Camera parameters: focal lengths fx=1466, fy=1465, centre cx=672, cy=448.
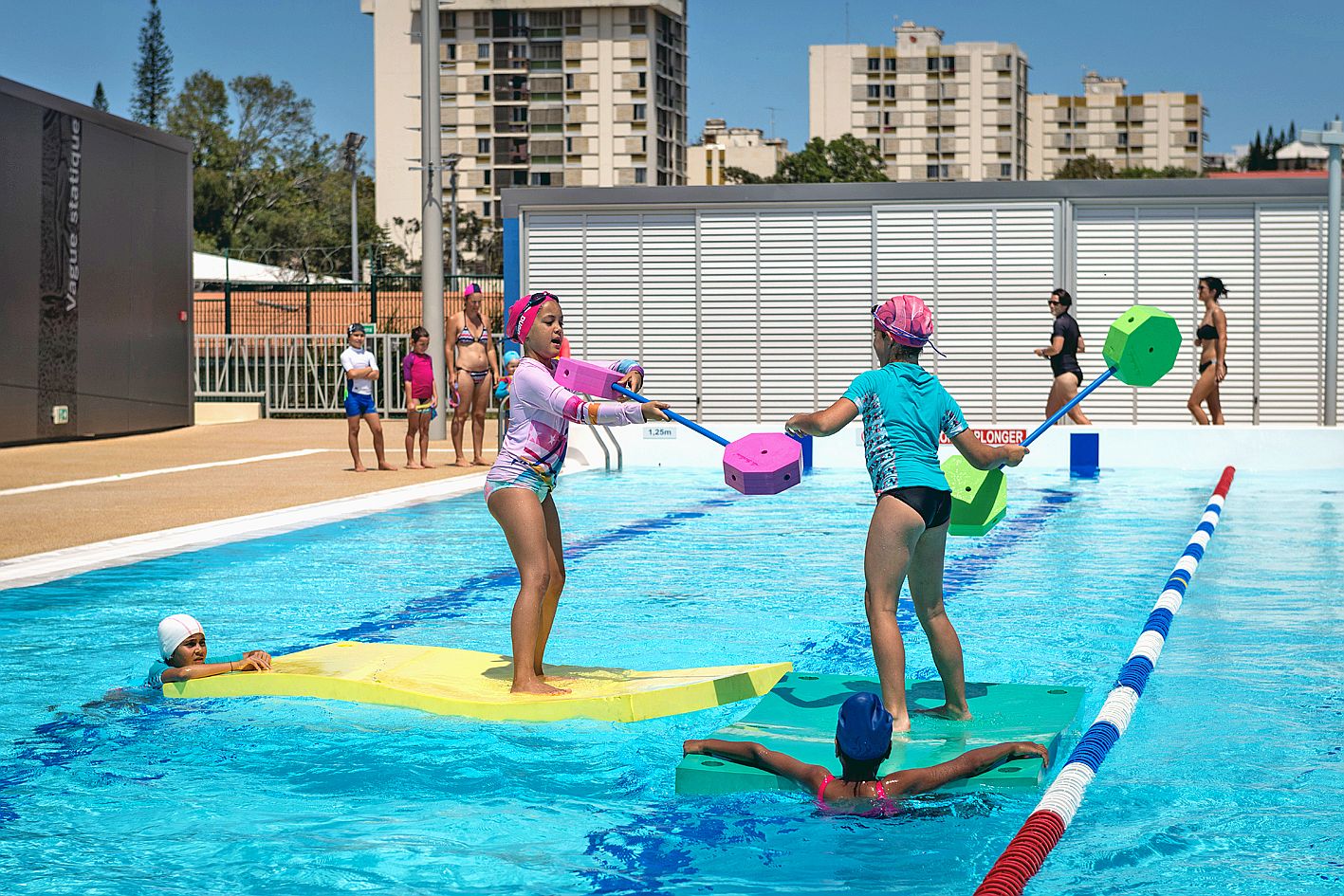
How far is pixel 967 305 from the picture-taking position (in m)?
21.9

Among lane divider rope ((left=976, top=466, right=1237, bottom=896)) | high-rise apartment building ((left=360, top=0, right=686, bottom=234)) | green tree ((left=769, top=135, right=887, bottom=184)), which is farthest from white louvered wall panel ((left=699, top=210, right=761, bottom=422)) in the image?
high-rise apartment building ((left=360, top=0, right=686, bottom=234))

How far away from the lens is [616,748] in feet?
18.2

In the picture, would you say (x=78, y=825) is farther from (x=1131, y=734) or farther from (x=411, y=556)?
(x=411, y=556)

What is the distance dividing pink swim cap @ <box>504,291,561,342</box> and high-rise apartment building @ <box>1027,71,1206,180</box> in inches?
7001

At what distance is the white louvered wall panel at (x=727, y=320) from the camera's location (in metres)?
22.2

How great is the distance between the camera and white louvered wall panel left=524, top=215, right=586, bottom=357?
22.3 m

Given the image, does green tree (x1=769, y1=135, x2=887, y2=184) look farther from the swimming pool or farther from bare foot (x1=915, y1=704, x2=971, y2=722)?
bare foot (x1=915, y1=704, x2=971, y2=722)


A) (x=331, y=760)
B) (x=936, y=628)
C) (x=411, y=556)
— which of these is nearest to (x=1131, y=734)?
(x=936, y=628)

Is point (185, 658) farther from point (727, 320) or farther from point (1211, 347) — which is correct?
point (727, 320)

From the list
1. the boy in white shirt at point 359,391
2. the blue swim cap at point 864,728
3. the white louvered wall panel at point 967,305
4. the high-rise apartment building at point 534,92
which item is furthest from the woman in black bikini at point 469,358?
the high-rise apartment building at point 534,92

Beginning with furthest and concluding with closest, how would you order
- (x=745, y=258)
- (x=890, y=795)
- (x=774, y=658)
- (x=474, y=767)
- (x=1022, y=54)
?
1. (x=1022, y=54)
2. (x=745, y=258)
3. (x=774, y=658)
4. (x=474, y=767)
5. (x=890, y=795)

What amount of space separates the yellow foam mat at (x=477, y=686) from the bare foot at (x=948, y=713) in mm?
878

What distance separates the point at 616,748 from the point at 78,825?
1.90 meters

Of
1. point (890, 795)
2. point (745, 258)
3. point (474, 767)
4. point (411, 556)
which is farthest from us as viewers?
point (745, 258)
